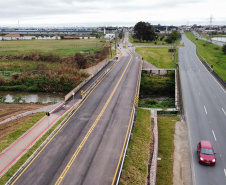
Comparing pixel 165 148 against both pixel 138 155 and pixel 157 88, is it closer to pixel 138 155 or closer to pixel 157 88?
pixel 138 155

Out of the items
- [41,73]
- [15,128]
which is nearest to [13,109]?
[15,128]

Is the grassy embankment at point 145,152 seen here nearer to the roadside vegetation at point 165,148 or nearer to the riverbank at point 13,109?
the roadside vegetation at point 165,148

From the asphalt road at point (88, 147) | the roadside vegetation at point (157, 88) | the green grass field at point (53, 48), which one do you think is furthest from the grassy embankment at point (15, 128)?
the green grass field at point (53, 48)

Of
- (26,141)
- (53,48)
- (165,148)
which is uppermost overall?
(53,48)

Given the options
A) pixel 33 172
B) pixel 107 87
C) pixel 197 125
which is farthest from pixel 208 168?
pixel 107 87

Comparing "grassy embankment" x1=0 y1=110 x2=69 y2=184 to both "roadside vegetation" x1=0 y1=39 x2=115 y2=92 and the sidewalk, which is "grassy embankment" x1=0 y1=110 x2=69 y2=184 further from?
"roadside vegetation" x1=0 y1=39 x2=115 y2=92
